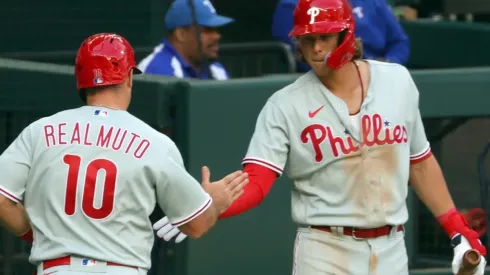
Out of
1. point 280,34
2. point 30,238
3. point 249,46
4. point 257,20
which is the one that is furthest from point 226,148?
point 257,20

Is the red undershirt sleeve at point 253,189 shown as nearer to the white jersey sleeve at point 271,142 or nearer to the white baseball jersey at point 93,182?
the white jersey sleeve at point 271,142

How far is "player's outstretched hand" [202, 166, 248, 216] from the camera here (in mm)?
5609

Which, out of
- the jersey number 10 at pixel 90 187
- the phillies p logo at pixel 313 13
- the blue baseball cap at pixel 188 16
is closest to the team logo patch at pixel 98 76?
the jersey number 10 at pixel 90 187

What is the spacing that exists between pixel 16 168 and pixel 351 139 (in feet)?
4.96

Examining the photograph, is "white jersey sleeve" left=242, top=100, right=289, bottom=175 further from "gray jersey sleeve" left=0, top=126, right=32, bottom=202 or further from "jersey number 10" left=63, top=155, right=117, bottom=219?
"gray jersey sleeve" left=0, top=126, right=32, bottom=202

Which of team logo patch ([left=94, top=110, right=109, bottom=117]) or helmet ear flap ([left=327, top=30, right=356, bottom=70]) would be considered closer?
Answer: team logo patch ([left=94, top=110, right=109, bottom=117])

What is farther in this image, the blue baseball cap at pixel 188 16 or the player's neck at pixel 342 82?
the blue baseball cap at pixel 188 16

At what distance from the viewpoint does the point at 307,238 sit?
6.11m

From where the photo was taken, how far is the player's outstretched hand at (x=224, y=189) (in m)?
5.61

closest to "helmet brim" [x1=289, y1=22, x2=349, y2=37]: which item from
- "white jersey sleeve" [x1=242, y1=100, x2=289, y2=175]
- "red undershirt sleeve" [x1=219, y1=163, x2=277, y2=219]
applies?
"white jersey sleeve" [x1=242, y1=100, x2=289, y2=175]

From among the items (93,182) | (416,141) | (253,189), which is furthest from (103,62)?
(416,141)

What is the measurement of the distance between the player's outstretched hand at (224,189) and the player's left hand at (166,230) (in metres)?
0.72

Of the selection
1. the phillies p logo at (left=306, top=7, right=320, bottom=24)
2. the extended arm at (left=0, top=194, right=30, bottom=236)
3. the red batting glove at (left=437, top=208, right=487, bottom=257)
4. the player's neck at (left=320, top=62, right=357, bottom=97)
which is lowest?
the red batting glove at (left=437, top=208, right=487, bottom=257)

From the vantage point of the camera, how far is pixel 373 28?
9.11 m
